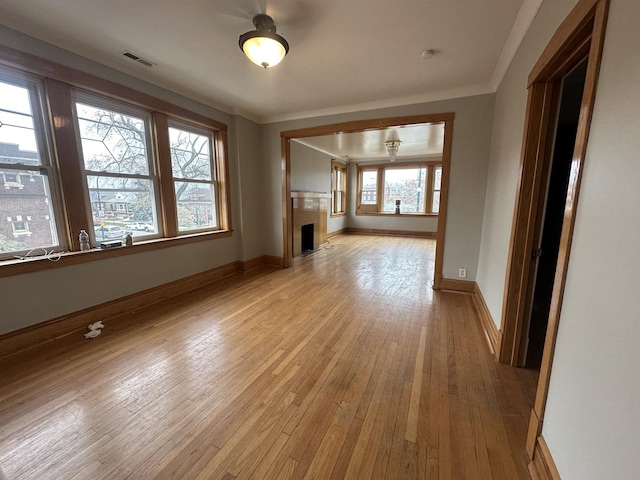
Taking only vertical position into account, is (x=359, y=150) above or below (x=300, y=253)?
above

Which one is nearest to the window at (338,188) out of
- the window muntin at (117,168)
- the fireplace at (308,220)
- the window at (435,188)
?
the fireplace at (308,220)

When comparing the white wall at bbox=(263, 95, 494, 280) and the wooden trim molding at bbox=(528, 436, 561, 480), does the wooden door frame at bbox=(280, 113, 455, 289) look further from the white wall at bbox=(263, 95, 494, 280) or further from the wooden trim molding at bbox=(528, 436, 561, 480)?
the wooden trim molding at bbox=(528, 436, 561, 480)

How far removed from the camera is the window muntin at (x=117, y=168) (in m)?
2.59

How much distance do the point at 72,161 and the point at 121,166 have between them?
0.45 meters

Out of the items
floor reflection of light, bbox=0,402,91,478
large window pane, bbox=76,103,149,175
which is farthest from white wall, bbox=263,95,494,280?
floor reflection of light, bbox=0,402,91,478

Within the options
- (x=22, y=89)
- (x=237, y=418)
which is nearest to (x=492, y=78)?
(x=237, y=418)

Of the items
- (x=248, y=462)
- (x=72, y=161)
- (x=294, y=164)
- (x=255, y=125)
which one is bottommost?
(x=248, y=462)

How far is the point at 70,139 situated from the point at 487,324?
420 centimetres

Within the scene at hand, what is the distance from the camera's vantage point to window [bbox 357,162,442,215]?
26.5 feet

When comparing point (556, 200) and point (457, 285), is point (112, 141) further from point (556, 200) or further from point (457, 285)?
point (556, 200)

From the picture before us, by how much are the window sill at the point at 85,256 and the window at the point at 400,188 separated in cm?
631

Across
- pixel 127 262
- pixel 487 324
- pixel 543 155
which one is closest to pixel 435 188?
pixel 487 324

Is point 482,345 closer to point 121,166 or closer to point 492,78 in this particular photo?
point 492,78

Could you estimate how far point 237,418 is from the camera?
1.52 meters
